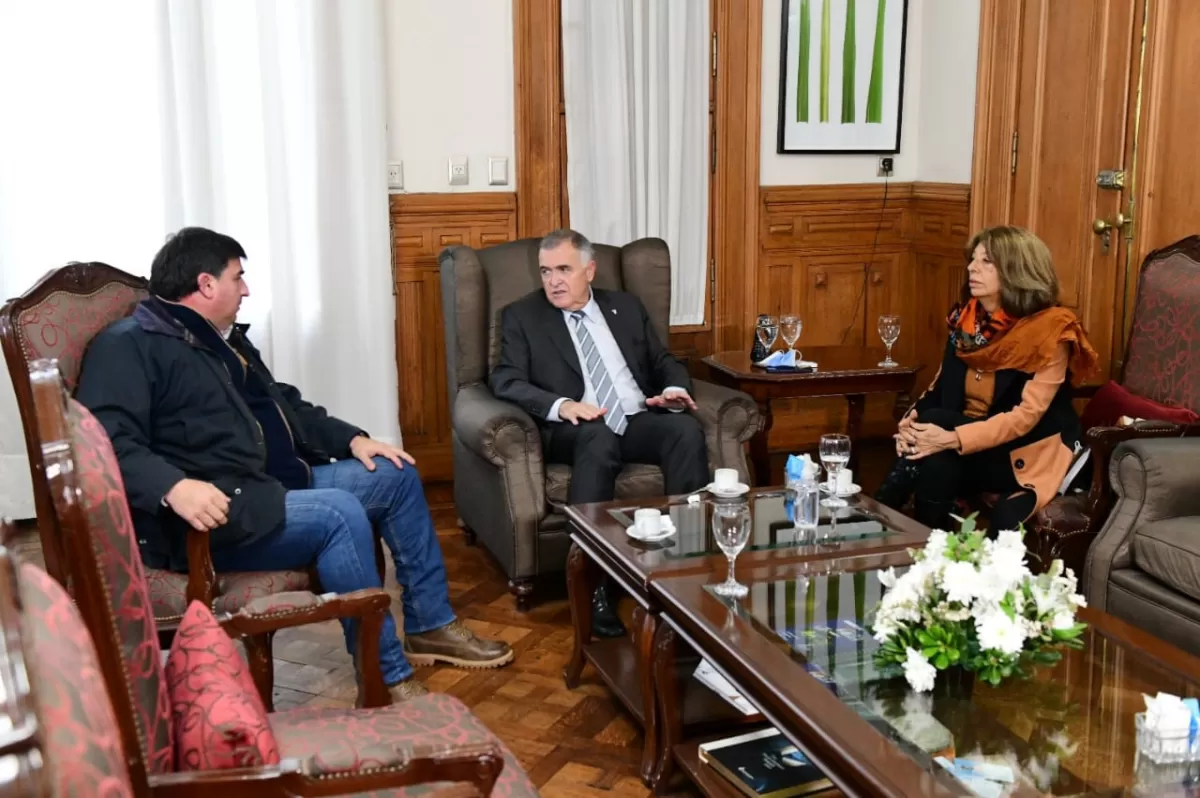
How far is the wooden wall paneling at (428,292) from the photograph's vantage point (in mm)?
4273

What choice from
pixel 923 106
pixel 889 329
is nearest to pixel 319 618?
pixel 889 329

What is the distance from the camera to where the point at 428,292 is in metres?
4.33

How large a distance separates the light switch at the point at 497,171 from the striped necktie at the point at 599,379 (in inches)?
33.7

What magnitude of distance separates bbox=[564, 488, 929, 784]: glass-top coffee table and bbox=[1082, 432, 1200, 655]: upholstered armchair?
0.55m

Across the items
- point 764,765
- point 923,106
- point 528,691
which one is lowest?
point 528,691

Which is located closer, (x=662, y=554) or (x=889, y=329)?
(x=662, y=554)

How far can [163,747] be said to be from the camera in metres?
1.40

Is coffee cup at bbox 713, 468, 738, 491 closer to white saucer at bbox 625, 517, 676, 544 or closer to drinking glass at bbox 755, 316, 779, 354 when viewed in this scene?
white saucer at bbox 625, 517, 676, 544

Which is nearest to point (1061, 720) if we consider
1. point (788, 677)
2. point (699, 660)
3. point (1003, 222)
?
point (788, 677)

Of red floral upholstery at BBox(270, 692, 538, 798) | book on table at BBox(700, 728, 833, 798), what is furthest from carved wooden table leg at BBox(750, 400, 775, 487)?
red floral upholstery at BBox(270, 692, 538, 798)

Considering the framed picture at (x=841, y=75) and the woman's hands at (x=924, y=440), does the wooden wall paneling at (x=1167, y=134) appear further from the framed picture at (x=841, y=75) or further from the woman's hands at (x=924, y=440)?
the framed picture at (x=841, y=75)

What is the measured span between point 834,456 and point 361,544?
42.4 inches

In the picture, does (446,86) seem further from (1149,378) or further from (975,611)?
(975,611)

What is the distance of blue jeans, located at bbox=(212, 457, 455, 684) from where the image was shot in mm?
2549
